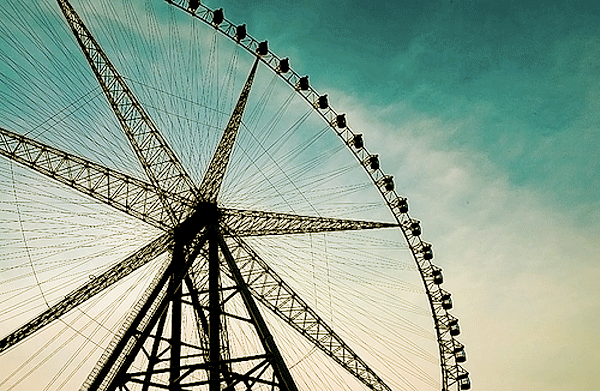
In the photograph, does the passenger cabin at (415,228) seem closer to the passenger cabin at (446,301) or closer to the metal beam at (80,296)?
the passenger cabin at (446,301)

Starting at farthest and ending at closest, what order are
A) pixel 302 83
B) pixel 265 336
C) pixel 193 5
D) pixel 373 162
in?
pixel 373 162 < pixel 302 83 < pixel 193 5 < pixel 265 336

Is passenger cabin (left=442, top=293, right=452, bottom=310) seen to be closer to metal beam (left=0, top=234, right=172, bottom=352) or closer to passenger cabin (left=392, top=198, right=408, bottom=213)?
passenger cabin (left=392, top=198, right=408, bottom=213)

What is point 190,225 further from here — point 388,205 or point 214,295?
point 388,205

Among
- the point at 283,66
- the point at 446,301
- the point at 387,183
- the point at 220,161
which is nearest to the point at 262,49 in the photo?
the point at 283,66

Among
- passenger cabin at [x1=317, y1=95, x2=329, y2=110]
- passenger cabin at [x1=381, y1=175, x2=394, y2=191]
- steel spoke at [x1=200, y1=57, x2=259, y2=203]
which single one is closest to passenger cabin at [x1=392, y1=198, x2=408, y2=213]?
passenger cabin at [x1=381, y1=175, x2=394, y2=191]

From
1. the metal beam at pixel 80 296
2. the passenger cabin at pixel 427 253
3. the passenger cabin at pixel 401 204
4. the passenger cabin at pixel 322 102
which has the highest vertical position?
the passenger cabin at pixel 322 102

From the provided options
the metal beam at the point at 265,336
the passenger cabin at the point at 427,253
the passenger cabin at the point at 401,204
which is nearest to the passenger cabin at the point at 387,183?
the passenger cabin at the point at 401,204

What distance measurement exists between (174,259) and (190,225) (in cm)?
153

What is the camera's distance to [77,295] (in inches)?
779

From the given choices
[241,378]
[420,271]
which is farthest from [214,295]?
[420,271]

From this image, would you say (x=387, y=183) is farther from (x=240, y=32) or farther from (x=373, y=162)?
(x=240, y=32)

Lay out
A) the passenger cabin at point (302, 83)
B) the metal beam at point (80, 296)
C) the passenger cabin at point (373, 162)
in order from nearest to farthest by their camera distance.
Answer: the metal beam at point (80, 296) < the passenger cabin at point (302, 83) < the passenger cabin at point (373, 162)

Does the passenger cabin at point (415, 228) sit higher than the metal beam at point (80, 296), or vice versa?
the passenger cabin at point (415, 228)

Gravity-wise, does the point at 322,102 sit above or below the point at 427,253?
above
